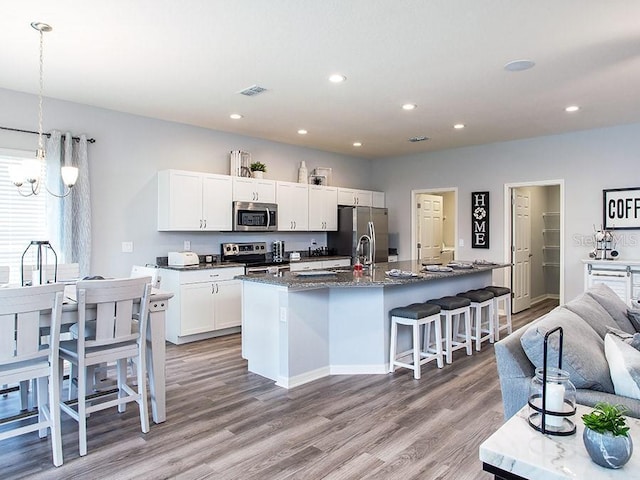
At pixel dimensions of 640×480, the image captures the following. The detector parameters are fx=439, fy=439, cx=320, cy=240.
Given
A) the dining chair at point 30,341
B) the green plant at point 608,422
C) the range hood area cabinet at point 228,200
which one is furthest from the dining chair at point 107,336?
the range hood area cabinet at point 228,200

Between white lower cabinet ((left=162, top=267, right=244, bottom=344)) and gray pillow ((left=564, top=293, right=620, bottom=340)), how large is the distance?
3.60 meters

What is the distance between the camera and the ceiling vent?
166 inches

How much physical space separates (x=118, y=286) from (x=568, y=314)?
2667mm

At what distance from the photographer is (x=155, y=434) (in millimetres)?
2859

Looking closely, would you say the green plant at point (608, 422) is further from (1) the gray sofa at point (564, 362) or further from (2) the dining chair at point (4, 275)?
(2) the dining chair at point (4, 275)

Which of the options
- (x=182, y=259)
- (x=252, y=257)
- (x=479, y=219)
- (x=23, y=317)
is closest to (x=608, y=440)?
(x=23, y=317)

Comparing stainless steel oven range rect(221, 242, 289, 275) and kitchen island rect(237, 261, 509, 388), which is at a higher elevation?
stainless steel oven range rect(221, 242, 289, 275)

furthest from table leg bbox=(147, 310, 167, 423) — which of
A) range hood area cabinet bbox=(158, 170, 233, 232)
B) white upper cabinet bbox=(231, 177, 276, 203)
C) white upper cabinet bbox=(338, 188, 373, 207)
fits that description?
white upper cabinet bbox=(338, 188, 373, 207)

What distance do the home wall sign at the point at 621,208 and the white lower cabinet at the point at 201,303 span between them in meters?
4.93

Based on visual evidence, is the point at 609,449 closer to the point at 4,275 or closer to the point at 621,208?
the point at 4,275

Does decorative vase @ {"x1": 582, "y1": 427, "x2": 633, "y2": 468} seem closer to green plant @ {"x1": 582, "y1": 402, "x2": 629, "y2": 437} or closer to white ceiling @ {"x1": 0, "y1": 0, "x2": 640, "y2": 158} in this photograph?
green plant @ {"x1": 582, "y1": 402, "x2": 629, "y2": 437}

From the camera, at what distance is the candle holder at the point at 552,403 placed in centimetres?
144

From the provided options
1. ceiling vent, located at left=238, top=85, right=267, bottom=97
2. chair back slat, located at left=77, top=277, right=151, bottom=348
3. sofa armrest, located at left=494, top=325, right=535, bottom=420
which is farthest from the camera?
ceiling vent, located at left=238, top=85, right=267, bottom=97

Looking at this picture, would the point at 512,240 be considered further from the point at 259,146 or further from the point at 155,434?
the point at 155,434
